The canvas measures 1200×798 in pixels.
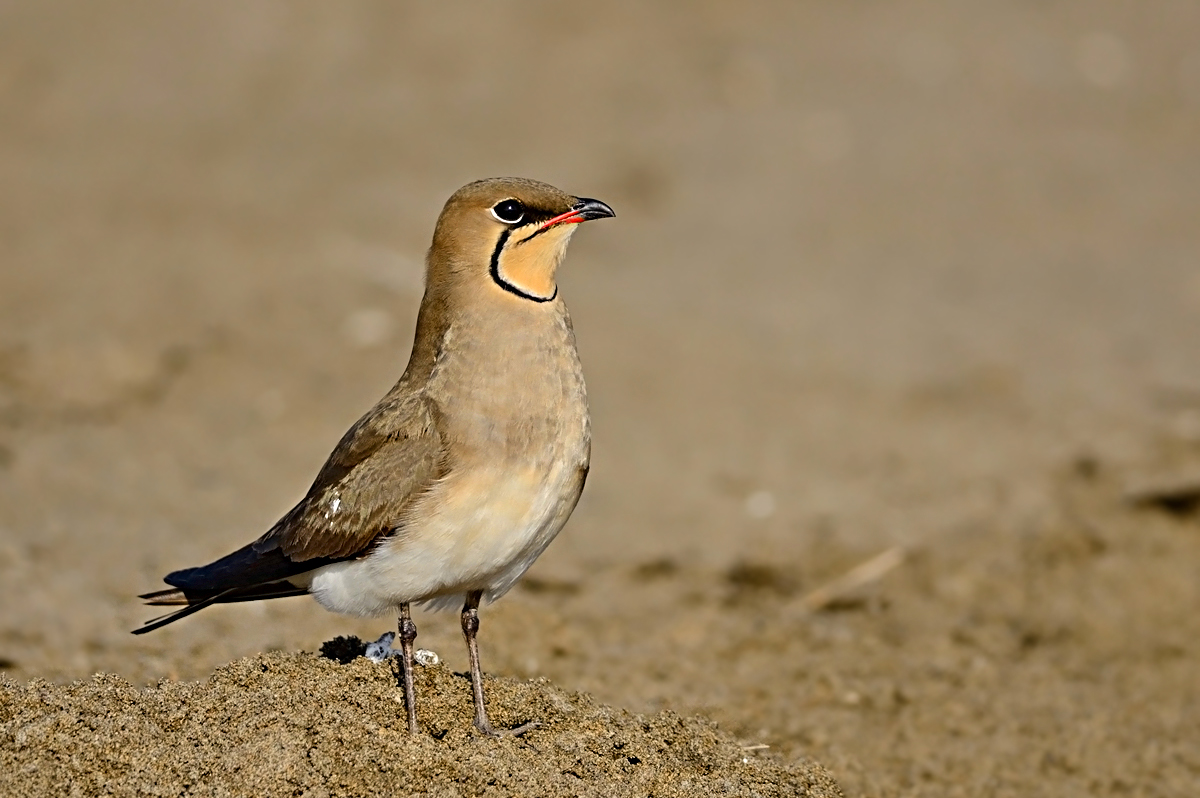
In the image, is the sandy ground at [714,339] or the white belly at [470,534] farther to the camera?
the sandy ground at [714,339]

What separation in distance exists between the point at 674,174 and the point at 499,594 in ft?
25.5

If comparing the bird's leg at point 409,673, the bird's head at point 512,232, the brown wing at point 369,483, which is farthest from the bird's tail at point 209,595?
the bird's head at point 512,232

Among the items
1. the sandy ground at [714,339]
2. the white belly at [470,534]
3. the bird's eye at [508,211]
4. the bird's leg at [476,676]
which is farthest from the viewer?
the sandy ground at [714,339]

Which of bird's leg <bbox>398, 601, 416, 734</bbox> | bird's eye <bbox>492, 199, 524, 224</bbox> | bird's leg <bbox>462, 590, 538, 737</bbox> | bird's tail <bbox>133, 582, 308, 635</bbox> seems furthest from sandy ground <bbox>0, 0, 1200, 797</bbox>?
bird's eye <bbox>492, 199, 524, 224</bbox>

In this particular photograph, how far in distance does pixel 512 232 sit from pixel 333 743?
5.78 ft

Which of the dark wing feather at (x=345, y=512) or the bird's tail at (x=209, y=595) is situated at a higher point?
the dark wing feather at (x=345, y=512)

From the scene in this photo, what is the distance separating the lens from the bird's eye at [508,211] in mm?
4945

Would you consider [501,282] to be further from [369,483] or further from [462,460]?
[369,483]

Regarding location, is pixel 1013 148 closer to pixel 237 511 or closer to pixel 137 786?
pixel 237 511

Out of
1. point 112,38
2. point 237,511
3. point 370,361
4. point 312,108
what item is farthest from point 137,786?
point 112,38

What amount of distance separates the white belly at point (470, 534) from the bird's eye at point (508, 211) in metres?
0.88

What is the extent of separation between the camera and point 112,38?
43.0ft

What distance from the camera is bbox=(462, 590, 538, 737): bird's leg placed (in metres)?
4.71

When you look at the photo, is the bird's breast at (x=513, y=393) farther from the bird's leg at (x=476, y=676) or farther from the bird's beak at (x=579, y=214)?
the bird's leg at (x=476, y=676)
